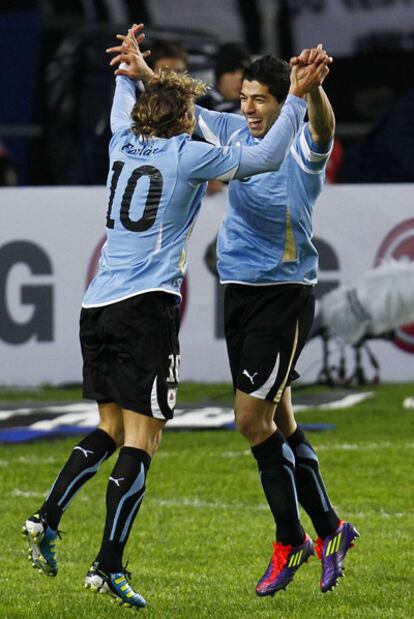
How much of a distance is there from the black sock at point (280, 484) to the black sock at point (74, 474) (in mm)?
634

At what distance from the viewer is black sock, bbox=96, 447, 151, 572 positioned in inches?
245

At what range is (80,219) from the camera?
12.9 meters

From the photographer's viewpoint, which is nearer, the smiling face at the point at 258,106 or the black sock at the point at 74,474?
→ the black sock at the point at 74,474

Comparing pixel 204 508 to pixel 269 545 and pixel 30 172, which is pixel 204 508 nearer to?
pixel 269 545

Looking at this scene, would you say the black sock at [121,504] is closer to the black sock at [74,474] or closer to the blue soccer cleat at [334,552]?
the black sock at [74,474]

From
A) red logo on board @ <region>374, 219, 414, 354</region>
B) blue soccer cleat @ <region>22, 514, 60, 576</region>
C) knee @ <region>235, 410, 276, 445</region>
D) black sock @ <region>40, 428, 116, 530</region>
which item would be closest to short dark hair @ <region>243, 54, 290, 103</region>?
knee @ <region>235, 410, 276, 445</region>

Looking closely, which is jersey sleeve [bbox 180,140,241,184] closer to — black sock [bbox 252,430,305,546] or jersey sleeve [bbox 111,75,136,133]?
jersey sleeve [bbox 111,75,136,133]

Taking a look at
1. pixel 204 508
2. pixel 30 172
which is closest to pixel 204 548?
pixel 204 508

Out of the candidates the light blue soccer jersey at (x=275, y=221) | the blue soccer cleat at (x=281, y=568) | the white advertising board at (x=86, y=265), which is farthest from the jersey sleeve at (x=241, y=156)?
the white advertising board at (x=86, y=265)

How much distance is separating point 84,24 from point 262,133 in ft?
37.6

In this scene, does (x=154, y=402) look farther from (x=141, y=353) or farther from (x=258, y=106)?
(x=258, y=106)

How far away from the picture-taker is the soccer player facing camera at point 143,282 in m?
6.26

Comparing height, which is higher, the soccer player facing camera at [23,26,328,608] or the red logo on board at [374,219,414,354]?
the soccer player facing camera at [23,26,328,608]

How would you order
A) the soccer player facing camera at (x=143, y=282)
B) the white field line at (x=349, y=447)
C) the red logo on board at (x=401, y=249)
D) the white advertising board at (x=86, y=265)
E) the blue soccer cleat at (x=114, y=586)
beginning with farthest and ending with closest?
the red logo on board at (x=401, y=249), the white advertising board at (x=86, y=265), the white field line at (x=349, y=447), the soccer player facing camera at (x=143, y=282), the blue soccer cleat at (x=114, y=586)
